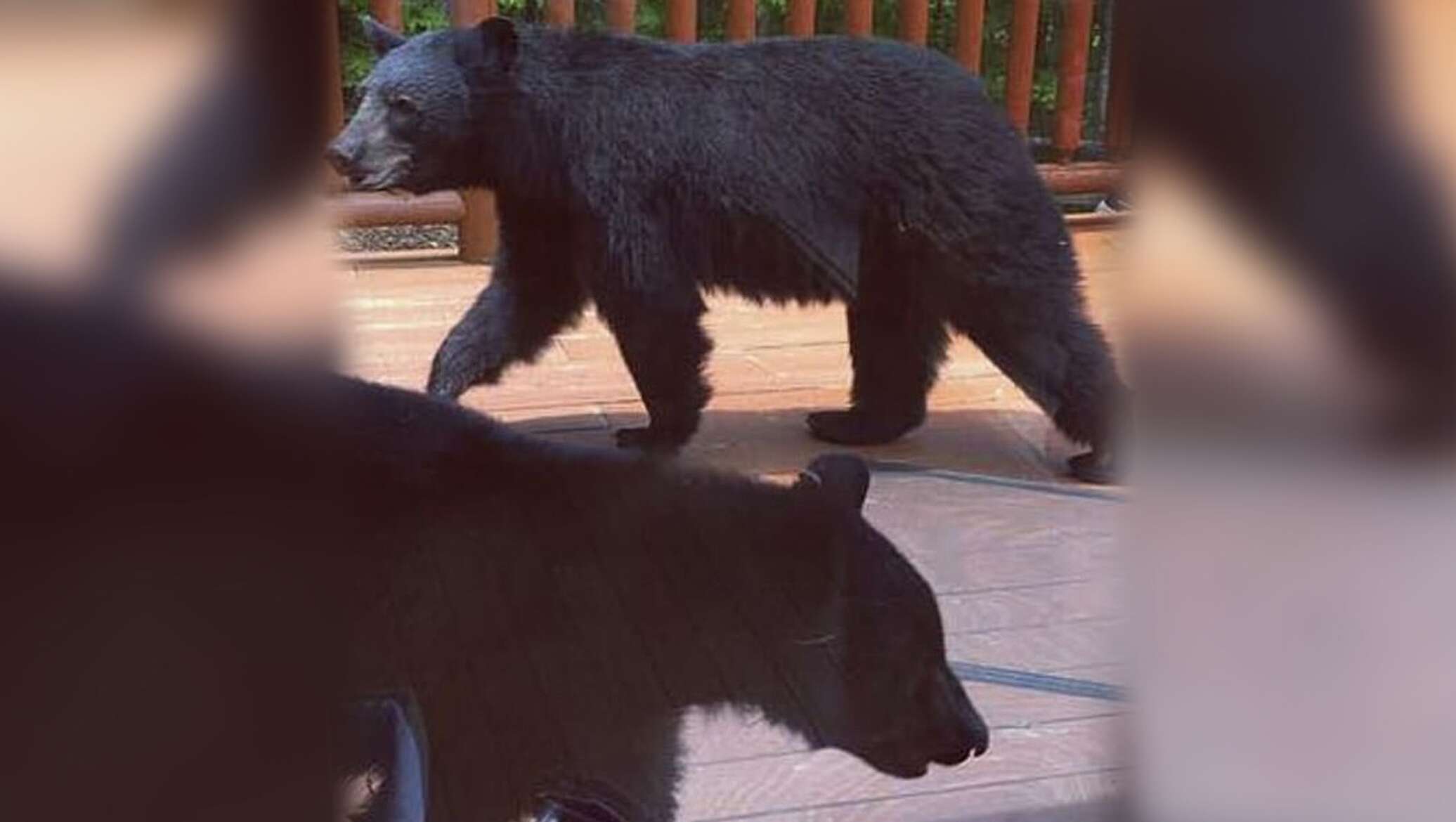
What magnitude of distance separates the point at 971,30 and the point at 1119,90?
0.10 m

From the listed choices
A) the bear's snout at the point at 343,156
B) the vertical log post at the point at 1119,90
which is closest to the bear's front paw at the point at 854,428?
the vertical log post at the point at 1119,90

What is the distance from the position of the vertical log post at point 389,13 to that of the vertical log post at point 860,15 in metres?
0.28

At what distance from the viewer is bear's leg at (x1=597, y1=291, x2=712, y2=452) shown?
1.01 m

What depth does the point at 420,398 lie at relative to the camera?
0.99 m

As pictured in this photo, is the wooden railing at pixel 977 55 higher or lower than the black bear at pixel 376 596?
A: higher

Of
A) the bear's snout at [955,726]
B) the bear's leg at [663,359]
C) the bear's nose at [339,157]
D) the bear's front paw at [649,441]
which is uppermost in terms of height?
the bear's nose at [339,157]

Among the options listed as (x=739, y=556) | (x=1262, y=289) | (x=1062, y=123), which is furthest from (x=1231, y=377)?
(x=739, y=556)

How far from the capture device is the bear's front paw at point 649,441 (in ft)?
3.37

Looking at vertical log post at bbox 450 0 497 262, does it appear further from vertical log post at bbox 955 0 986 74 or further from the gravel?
vertical log post at bbox 955 0 986 74

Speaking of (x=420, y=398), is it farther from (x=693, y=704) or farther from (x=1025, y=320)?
(x=1025, y=320)

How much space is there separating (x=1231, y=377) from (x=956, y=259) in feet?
0.68

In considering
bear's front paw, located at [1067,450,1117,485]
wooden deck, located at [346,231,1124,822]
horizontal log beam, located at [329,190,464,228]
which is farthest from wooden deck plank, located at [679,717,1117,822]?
horizontal log beam, located at [329,190,464,228]

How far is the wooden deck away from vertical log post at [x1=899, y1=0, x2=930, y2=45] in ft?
0.53

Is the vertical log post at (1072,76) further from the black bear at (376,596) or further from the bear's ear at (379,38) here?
the bear's ear at (379,38)
